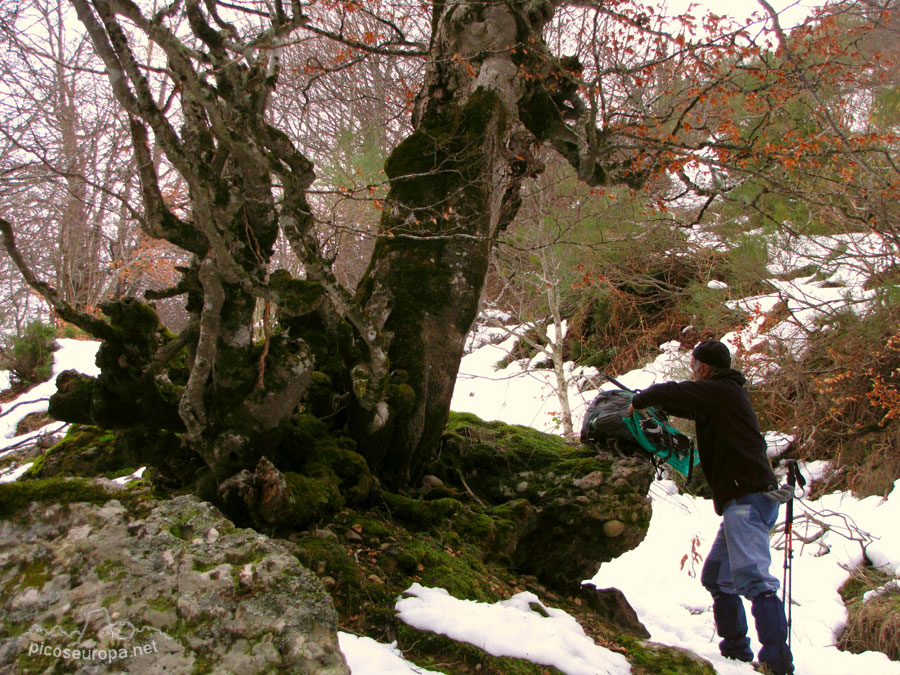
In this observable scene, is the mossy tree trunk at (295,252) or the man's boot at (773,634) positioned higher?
the mossy tree trunk at (295,252)

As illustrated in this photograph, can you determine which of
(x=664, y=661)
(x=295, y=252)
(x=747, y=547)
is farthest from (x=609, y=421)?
(x=295, y=252)

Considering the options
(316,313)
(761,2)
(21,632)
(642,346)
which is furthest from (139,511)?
(642,346)

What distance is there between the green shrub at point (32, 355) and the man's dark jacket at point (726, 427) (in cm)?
987

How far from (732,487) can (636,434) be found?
826 mm

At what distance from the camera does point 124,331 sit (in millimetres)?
3055

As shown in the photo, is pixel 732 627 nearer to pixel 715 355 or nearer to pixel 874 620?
pixel 715 355

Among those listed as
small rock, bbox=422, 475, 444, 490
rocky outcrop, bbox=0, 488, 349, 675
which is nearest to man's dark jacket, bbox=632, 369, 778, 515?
small rock, bbox=422, 475, 444, 490

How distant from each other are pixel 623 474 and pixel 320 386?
2.22 metres

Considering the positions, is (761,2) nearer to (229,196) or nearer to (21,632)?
(229,196)

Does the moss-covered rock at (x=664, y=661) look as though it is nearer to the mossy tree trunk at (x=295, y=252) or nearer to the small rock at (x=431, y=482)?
the small rock at (x=431, y=482)

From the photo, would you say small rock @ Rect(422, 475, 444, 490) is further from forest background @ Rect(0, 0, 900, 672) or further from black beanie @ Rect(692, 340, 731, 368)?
black beanie @ Rect(692, 340, 731, 368)

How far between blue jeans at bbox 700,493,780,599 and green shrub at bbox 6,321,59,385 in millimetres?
10202

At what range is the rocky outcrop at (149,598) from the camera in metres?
1.50

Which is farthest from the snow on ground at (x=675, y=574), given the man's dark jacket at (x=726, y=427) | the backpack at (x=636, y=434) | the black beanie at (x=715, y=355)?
the black beanie at (x=715, y=355)
